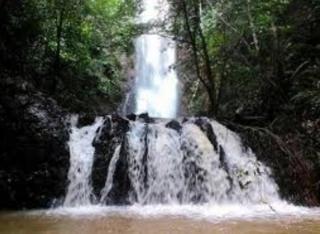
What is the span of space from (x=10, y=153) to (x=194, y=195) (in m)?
3.59

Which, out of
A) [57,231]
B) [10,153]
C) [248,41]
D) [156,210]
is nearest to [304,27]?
[248,41]

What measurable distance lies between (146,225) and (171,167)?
3.10 m

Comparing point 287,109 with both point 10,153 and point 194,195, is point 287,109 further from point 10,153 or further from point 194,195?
point 10,153

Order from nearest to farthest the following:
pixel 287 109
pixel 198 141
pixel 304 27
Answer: pixel 198 141 → pixel 287 109 → pixel 304 27

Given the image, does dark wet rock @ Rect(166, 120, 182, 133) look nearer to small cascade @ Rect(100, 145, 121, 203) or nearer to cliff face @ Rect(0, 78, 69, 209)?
small cascade @ Rect(100, 145, 121, 203)

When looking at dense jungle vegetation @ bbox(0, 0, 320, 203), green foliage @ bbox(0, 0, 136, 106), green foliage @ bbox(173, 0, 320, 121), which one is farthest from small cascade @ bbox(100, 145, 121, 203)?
A: green foliage @ bbox(173, 0, 320, 121)

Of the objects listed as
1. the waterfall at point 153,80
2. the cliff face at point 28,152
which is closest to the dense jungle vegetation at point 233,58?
the cliff face at point 28,152

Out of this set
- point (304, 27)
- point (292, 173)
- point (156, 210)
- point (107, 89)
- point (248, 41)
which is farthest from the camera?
point (107, 89)

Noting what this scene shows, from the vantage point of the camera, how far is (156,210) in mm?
8523

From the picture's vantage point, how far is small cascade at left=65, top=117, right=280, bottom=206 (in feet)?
31.0

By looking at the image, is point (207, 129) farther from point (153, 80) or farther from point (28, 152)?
point (153, 80)

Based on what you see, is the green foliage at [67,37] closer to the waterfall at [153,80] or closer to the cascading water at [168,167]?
the cascading water at [168,167]

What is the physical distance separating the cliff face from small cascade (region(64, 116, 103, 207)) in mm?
156

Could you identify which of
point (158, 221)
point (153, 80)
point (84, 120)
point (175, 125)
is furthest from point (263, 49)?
point (153, 80)
